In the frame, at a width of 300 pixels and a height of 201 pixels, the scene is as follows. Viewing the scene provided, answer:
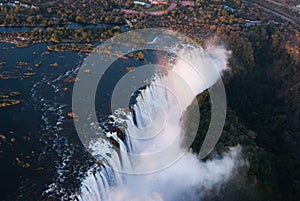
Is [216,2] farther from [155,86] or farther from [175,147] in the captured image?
[175,147]

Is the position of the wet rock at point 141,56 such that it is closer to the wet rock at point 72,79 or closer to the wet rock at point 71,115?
the wet rock at point 72,79

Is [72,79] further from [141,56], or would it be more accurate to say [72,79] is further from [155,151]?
[155,151]

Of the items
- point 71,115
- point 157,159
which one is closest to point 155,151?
point 157,159

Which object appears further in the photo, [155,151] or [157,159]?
[155,151]

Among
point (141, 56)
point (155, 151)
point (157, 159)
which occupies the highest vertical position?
point (141, 56)

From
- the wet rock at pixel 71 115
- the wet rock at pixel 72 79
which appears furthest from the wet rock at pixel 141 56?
the wet rock at pixel 71 115

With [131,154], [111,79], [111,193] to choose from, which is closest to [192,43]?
[111,79]

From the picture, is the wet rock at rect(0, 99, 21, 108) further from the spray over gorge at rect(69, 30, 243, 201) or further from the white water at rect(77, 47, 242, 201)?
the white water at rect(77, 47, 242, 201)

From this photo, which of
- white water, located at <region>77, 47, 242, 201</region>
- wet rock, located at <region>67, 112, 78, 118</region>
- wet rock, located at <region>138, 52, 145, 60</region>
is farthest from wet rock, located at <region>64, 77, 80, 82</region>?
wet rock, located at <region>138, 52, 145, 60</region>
